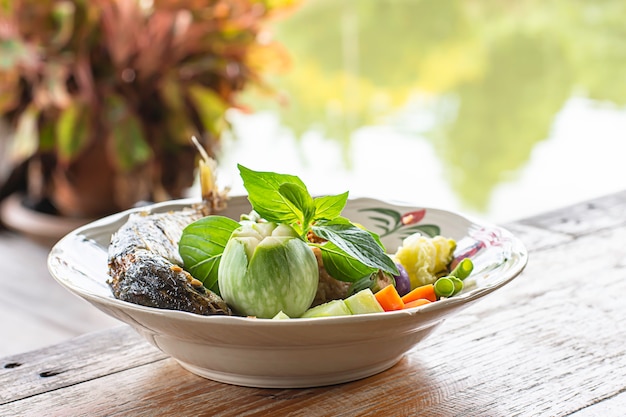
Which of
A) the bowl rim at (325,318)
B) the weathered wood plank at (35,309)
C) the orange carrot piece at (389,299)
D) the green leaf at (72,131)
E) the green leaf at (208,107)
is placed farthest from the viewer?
the green leaf at (208,107)

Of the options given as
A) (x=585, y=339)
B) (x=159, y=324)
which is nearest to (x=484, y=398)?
(x=585, y=339)

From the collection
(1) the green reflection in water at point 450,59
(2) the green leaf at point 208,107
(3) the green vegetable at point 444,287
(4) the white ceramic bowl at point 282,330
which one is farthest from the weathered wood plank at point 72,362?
(1) the green reflection in water at point 450,59

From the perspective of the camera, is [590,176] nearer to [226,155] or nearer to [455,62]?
[455,62]

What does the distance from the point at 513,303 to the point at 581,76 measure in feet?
13.5

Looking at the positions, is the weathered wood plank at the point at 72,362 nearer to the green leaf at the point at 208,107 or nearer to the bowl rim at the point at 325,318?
the bowl rim at the point at 325,318

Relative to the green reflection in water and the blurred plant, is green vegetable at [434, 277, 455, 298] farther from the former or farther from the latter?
the green reflection in water

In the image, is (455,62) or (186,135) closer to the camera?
(186,135)

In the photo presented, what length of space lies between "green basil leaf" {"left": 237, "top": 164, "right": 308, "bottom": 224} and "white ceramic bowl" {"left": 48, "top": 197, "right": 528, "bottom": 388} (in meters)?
0.14

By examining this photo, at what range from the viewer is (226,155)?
11.1 ft

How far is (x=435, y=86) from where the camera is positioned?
494cm

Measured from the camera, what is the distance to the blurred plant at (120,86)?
9.48 feet

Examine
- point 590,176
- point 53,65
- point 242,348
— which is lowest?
point 590,176

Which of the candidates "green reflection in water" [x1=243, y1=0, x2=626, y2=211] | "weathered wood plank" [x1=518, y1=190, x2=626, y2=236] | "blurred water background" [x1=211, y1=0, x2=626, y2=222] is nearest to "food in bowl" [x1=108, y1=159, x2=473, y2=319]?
"weathered wood plank" [x1=518, y1=190, x2=626, y2=236]

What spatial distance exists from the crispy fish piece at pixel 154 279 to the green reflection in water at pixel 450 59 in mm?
3921
